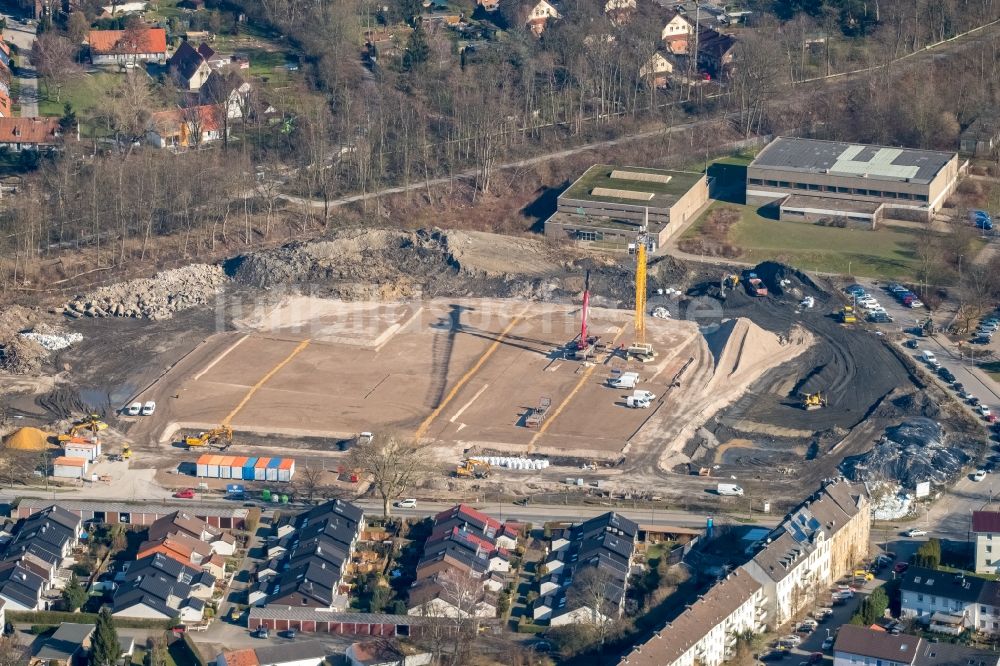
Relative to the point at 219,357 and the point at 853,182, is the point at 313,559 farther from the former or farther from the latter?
the point at 853,182

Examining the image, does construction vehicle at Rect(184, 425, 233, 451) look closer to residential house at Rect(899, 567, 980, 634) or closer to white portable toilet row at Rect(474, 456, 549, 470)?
Result: white portable toilet row at Rect(474, 456, 549, 470)

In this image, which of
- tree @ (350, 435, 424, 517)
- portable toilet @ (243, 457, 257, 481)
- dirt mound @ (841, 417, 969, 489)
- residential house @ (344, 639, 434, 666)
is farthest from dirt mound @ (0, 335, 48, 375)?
dirt mound @ (841, 417, 969, 489)

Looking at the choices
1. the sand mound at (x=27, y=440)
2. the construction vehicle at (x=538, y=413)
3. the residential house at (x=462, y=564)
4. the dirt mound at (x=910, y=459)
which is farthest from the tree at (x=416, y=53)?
the residential house at (x=462, y=564)

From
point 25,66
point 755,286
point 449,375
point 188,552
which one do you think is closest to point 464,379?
point 449,375

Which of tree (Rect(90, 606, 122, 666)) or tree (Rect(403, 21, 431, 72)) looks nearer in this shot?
tree (Rect(90, 606, 122, 666))

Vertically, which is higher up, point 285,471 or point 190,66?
point 190,66
